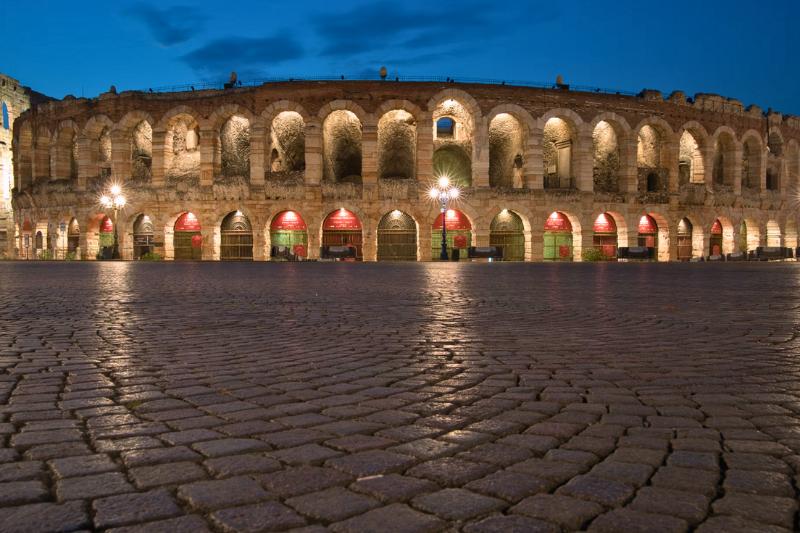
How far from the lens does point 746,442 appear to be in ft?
8.55

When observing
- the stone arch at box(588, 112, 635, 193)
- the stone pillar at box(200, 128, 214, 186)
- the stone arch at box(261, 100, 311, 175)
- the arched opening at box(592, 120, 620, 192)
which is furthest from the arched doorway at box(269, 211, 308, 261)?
the arched opening at box(592, 120, 620, 192)

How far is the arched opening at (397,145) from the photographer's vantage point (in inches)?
1453

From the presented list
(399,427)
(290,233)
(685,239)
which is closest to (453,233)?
(290,233)

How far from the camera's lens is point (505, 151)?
128 ft

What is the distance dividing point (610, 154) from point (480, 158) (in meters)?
9.72

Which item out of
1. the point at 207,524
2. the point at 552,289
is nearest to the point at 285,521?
the point at 207,524

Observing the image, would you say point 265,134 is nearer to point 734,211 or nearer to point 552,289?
point 552,289

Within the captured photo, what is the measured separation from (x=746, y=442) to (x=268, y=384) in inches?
101

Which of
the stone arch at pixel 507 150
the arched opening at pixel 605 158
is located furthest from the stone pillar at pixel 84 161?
the arched opening at pixel 605 158

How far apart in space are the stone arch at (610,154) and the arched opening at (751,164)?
1097 cm

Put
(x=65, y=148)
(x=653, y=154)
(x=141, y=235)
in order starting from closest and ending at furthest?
(x=141, y=235), (x=65, y=148), (x=653, y=154)

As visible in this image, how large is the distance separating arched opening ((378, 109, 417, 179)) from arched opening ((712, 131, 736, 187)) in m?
20.6

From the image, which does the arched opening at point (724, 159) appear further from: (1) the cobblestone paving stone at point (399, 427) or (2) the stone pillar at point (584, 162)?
(1) the cobblestone paving stone at point (399, 427)

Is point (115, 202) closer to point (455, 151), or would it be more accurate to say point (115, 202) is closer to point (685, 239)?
point (455, 151)
